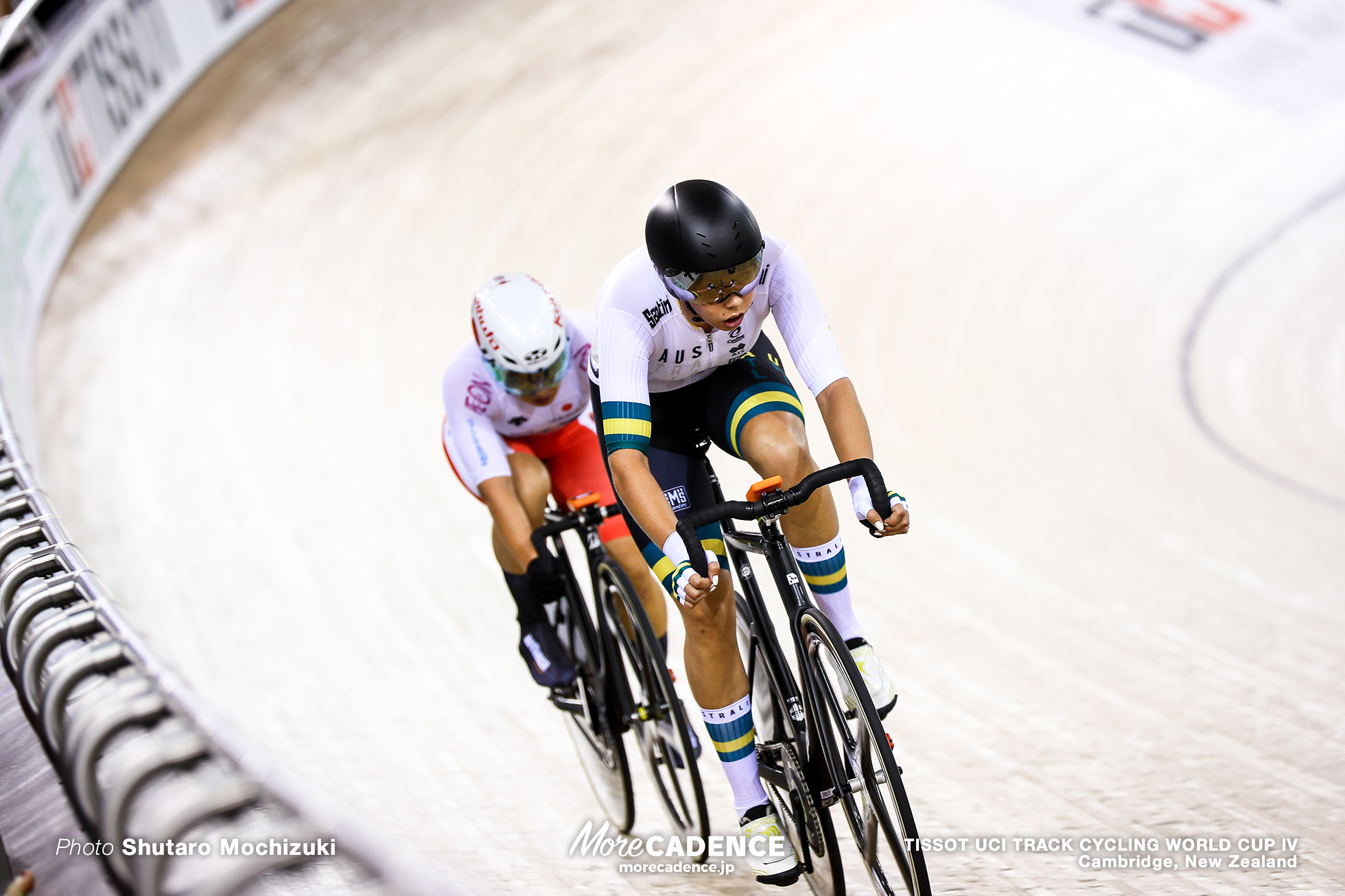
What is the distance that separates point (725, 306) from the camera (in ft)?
6.89

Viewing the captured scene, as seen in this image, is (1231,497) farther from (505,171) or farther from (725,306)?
(505,171)

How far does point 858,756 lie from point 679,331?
0.94 meters

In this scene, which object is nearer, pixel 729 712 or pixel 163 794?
pixel 163 794

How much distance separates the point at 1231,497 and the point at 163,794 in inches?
209

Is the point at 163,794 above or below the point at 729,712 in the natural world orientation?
above

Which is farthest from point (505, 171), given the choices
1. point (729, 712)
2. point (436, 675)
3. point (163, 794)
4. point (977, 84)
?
point (163, 794)

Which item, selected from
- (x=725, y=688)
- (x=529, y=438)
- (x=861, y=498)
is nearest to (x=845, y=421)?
(x=861, y=498)

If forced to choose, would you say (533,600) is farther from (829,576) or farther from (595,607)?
(829,576)

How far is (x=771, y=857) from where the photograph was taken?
2430 mm

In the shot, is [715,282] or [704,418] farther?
[704,418]

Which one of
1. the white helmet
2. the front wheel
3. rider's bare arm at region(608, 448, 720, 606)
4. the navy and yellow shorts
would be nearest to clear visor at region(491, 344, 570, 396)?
the white helmet

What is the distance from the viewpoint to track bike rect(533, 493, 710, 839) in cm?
276

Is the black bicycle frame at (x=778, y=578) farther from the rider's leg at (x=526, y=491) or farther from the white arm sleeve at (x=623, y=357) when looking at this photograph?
the rider's leg at (x=526, y=491)

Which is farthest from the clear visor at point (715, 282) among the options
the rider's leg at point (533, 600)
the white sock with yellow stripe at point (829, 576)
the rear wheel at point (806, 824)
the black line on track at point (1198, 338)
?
the black line on track at point (1198, 338)
